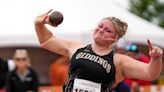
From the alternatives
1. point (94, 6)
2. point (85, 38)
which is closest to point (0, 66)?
point (85, 38)

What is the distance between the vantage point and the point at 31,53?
51.1 feet

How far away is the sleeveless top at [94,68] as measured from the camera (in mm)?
5414

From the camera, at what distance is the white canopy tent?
13.3 metres

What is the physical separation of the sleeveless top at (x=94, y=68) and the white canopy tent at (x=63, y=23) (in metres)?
7.22

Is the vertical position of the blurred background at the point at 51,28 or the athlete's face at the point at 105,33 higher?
the athlete's face at the point at 105,33

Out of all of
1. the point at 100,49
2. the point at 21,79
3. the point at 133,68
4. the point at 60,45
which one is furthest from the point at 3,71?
the point at 133,68

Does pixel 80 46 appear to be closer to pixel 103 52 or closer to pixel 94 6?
pixel 103 52

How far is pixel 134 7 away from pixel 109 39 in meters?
47.9

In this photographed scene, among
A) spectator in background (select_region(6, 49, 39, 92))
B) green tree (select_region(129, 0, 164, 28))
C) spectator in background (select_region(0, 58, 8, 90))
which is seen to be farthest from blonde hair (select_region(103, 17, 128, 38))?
green tree (select_region(129, 0, 164, 28))

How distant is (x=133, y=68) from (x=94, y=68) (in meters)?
0.32

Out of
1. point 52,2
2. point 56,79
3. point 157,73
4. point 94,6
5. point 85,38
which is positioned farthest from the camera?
point 94,6

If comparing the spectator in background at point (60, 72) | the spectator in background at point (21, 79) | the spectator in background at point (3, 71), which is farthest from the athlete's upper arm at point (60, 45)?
the spectator in background at point (60, 72)

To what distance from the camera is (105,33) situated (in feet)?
18.0

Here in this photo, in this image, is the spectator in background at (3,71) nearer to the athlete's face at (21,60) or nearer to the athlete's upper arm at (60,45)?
the athlete's face at (21,60)
